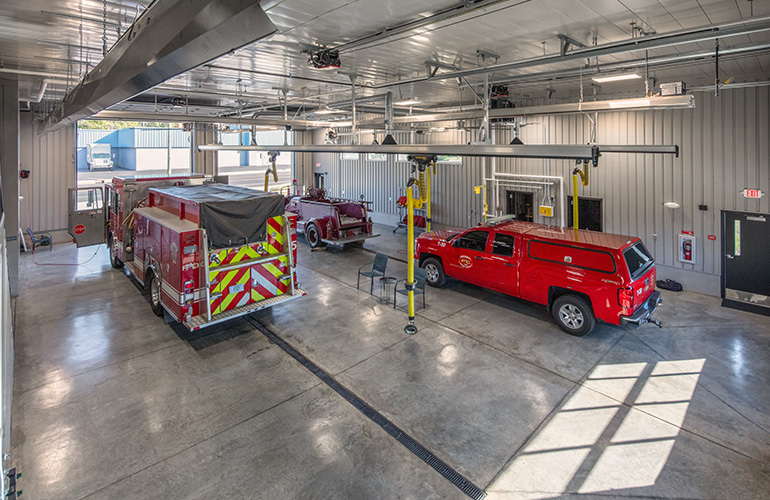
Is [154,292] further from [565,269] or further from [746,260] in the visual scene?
[746,260]

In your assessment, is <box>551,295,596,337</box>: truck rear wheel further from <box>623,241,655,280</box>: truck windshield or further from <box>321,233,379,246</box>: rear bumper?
<box>321,233,379,246</box>: rear bumper

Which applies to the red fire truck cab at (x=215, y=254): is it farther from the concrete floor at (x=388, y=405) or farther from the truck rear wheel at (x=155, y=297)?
the concrete floor at (x=388, y=405)

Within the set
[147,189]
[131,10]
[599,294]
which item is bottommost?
[599,294]

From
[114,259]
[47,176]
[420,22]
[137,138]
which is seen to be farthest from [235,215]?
[137,138]

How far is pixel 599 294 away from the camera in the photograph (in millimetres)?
7148

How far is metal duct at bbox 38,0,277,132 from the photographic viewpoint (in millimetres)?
2406

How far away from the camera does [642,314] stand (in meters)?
7.04

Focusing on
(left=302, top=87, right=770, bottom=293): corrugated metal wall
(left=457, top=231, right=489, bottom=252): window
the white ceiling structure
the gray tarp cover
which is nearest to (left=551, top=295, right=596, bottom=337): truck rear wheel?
(left=457, top=231, right=489, bottom=252): window

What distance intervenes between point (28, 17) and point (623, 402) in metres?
9.28

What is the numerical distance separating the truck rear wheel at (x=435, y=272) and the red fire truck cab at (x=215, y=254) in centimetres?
364

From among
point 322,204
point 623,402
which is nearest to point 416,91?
point 322,204

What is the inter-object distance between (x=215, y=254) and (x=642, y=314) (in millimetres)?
7379

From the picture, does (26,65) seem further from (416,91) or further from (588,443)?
(588,443)

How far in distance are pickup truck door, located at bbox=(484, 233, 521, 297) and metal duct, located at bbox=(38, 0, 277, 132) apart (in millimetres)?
6833
